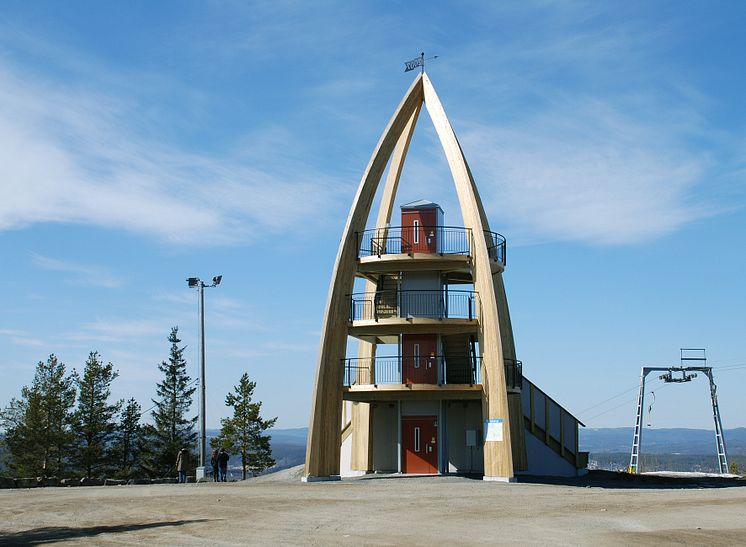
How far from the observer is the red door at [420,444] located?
129 feet

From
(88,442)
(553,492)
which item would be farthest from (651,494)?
(88,442)

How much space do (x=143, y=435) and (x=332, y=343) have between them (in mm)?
48815

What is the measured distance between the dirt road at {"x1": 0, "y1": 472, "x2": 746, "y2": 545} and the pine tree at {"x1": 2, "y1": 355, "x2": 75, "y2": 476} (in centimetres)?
4523

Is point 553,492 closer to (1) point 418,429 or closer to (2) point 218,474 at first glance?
(1) point 418,429

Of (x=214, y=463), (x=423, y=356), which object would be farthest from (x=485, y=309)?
(x=214, y=463)

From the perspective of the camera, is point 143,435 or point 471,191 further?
point 143,435

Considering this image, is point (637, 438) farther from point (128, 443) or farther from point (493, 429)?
point (128, 443)

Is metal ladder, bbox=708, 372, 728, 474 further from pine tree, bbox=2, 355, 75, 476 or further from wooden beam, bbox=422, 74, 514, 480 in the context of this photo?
pine tree, bbox=2, 355, 75, 476

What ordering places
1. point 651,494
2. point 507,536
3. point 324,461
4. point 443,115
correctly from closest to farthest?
point 507,536 → point 651,494 → point 324,461 → point 443,115

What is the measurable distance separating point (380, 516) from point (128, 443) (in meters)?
62.9

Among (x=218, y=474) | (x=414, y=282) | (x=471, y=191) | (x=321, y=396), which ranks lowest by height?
(x=218, y=474)

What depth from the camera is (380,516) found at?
21.0 metres

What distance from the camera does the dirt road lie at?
1748cm

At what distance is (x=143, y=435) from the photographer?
3145 inches
